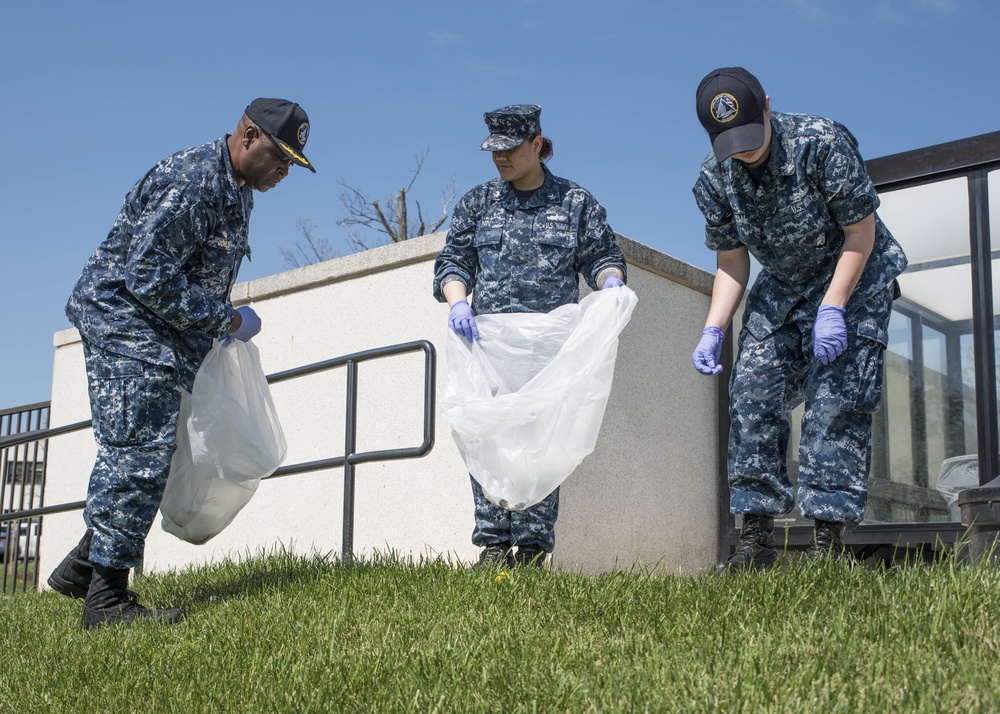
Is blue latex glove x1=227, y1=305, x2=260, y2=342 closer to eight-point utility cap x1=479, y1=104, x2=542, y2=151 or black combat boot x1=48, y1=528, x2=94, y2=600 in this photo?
black combat boot x1=48, y1=528, x2=94, y2=600

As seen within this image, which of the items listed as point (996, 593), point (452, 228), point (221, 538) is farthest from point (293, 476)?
point (996, 593)

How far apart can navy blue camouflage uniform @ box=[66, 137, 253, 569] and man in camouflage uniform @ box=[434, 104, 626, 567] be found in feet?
3.09

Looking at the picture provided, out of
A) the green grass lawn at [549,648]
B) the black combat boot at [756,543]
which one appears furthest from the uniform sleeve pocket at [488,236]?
the black combat boot at [756,543]

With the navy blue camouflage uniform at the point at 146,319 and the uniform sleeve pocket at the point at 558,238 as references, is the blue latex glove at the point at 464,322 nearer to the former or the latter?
the uniform sleeve pocket at the point at 558,238

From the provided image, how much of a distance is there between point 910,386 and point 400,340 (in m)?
Answer: 2.82

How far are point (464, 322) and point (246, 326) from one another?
826 mm

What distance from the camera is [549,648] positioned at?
8.38 feet

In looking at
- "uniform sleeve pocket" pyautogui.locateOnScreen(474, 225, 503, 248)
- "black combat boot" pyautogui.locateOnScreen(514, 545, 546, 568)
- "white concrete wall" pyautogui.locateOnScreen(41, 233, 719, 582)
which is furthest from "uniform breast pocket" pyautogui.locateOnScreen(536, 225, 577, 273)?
"white concrete wall" pyautogui.locateOnScreen(41, 233, 719, 582)

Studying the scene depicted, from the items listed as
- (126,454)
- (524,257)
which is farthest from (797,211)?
(126,454)

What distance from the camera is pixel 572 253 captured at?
4.22m

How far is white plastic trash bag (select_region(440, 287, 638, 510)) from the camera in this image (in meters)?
3.77

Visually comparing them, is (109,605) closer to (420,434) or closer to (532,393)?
(532,393)

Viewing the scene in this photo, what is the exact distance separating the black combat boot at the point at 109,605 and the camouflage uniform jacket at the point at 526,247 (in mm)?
1641

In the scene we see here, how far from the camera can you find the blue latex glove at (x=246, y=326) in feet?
13.1
